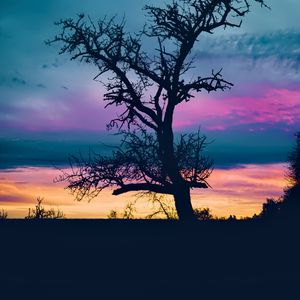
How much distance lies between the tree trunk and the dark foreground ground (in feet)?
2.64

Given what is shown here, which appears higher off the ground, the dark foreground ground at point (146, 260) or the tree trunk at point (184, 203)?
the tree trunk at point (184, 203)

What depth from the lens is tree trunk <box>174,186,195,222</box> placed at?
19.5 meters

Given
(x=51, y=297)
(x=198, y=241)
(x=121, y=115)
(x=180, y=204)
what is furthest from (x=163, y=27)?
(x=51, y=297)

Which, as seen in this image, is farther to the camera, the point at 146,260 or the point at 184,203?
the point at 184,203

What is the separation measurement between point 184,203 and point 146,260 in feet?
9.93

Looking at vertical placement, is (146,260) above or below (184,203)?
below

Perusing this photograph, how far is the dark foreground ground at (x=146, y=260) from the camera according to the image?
15.3 m

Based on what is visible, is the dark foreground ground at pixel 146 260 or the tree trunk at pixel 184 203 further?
the tree trunk at pixel 184 203

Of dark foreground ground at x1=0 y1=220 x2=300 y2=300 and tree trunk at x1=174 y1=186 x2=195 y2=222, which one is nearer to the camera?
dark foreground ground at x1=0 y1=220 x2=300 y2=300

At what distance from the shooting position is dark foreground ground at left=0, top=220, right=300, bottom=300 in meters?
15.3

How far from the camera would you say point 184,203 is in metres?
19.6

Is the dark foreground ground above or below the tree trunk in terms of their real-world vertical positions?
below

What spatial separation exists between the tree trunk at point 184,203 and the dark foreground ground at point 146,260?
2.64 feet

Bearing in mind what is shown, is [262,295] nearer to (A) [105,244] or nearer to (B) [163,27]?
(A) [105,244]
